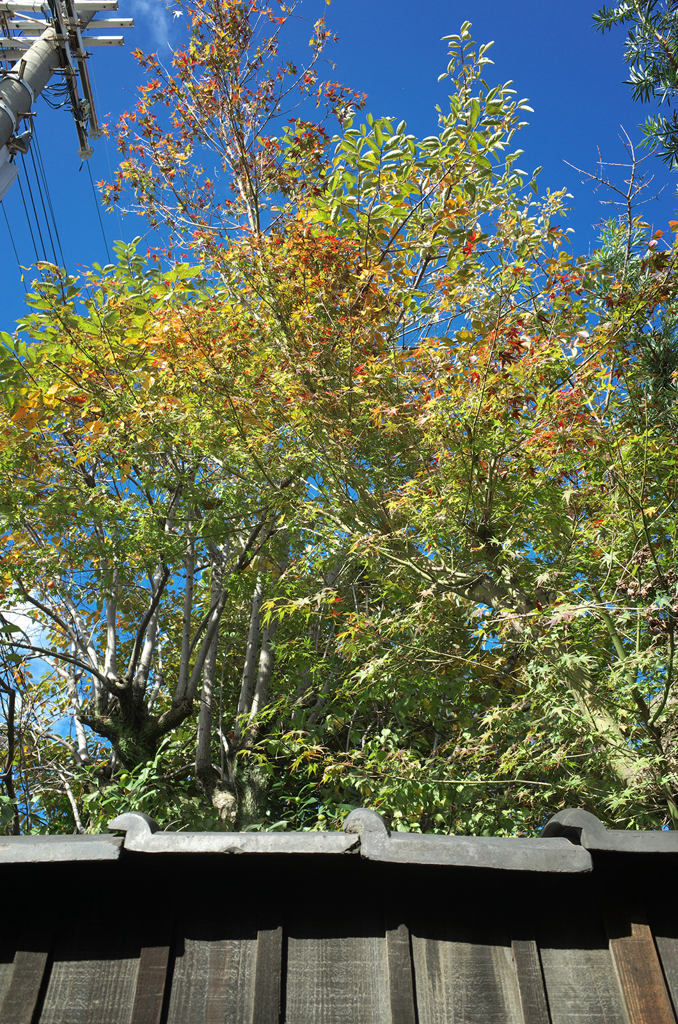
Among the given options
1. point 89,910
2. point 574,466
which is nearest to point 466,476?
point 574,466

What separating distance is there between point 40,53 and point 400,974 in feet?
34.7

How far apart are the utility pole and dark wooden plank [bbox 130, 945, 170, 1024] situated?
8332 mm

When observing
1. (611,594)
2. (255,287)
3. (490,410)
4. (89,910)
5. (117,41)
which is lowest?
(89,910)

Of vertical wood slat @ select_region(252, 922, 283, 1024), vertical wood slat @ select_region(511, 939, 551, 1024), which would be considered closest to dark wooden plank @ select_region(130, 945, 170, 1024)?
vertical wood slat @ select_region(252, 922, 283, 1024)

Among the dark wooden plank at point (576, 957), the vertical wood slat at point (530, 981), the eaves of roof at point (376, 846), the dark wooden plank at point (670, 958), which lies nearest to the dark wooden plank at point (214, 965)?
the eaves of roof at point (376, 846)

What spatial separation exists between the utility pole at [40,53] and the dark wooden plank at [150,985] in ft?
27.3

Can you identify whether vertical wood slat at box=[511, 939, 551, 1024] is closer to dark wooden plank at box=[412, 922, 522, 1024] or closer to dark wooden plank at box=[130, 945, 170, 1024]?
dark wooden plank at box=[412, 922, 522, 1024]

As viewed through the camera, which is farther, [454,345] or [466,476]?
[454,345]

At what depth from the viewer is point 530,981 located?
212cm

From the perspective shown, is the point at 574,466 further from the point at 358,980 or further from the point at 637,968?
the point at 358,980

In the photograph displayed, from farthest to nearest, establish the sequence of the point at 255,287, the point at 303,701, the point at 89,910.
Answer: the point at 303,701 < the point at 255,287 < the point at 89,910

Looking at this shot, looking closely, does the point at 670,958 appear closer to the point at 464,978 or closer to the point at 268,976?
the point at 464,978

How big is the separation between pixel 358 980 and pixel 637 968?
3.13 feet

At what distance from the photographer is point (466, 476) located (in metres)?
4.49
